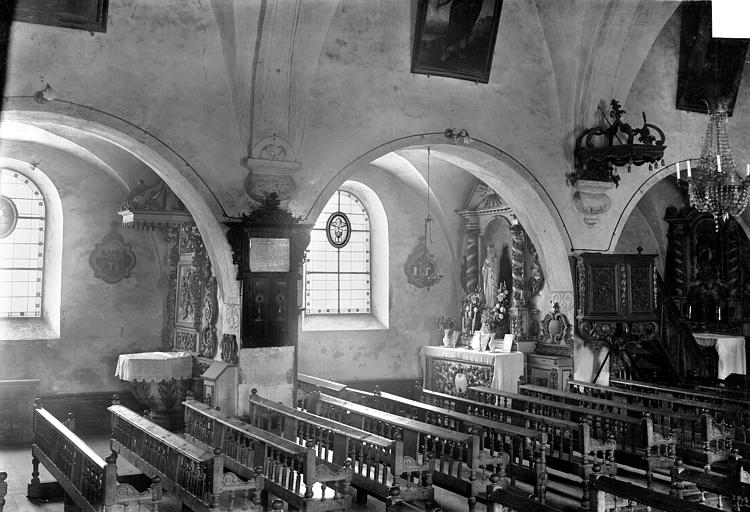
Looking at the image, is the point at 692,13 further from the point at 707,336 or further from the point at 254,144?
the point at 254,144

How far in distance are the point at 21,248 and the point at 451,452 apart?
30.8 feet

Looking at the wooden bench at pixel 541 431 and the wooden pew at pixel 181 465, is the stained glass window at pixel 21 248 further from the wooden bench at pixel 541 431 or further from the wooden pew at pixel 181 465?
the wooden bench at pixel 541 431

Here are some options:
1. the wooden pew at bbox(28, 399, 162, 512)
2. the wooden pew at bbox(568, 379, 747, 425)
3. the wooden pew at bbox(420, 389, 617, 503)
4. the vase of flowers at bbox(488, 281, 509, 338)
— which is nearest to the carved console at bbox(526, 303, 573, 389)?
the wooden pew at bbox(568, 379, 747, 425)

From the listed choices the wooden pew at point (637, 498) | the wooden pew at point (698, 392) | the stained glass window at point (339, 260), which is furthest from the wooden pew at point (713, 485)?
the stained glass window at point (339, 260)

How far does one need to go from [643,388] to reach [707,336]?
4.11m

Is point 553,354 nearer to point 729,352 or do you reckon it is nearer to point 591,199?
point 591,199

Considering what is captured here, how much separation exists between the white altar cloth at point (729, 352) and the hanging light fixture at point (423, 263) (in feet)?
18.2

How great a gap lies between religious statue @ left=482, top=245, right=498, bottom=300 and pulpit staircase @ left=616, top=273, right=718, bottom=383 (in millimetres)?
2708

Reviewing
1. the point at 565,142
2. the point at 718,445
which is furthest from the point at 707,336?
the point at 718,445

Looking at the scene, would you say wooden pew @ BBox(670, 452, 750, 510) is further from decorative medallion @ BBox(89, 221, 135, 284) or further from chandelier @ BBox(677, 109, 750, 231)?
decorative medallion @ BBox(89, 221, 135, 284)

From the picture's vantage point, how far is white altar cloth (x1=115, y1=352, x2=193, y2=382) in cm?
1143

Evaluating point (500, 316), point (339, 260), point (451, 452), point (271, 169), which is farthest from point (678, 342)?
point (271, 169)

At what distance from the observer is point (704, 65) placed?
42.5 feet

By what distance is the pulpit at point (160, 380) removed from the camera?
37.6ft
